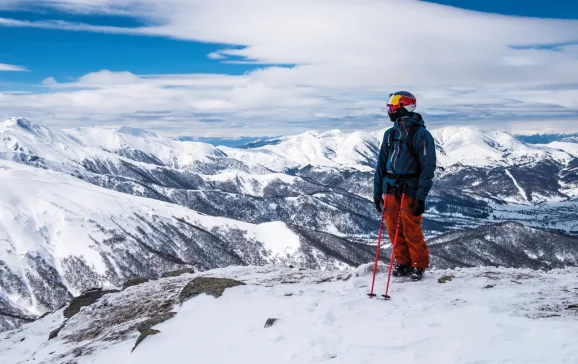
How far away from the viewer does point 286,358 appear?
10242 mm

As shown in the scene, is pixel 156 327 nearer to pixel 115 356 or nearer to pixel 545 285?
pixel 115 356

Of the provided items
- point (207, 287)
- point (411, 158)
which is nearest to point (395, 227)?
point (411, 158)

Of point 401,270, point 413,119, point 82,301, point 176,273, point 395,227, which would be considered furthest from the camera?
point 176,273

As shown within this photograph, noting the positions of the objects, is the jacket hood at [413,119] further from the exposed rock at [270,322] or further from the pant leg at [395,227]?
the exposed rock at [270,322]

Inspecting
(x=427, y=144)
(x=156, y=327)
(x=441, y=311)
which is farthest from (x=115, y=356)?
(x=427, y=144)

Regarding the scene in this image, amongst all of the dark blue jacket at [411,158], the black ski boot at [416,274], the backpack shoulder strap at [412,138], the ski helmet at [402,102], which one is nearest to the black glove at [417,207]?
the dark blue jacket at [411,158]

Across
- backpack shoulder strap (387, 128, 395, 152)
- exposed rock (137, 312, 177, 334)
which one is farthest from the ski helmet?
exposed rock (137, 312, 177, 334)

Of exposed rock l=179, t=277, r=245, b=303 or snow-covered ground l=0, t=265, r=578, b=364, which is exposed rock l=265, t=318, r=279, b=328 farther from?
exposed rock l=179, t=277, r=245, b=303

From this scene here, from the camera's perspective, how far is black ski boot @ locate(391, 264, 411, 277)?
53.1ft

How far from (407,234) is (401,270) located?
173 cm

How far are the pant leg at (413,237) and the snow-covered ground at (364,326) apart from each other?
0.84m

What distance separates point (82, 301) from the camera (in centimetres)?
2644

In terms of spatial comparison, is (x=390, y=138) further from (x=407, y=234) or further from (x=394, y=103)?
(x=407, y=234)

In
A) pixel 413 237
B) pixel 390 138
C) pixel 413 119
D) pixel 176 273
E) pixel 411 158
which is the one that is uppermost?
pixel 413 119
